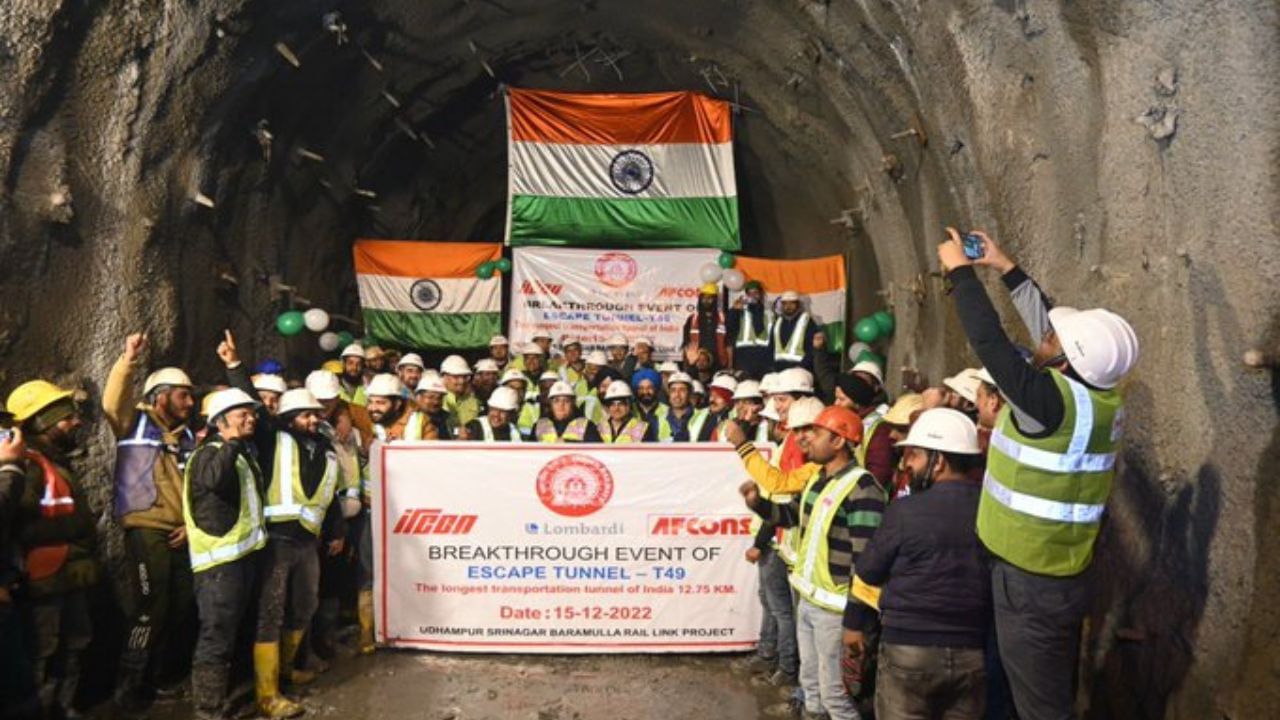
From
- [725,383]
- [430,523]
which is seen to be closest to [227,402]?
[430,523]

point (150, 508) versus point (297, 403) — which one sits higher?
point (297, 403)

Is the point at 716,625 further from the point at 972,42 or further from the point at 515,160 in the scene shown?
the point at 515,160

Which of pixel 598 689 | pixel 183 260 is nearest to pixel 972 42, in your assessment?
pixel 598 689

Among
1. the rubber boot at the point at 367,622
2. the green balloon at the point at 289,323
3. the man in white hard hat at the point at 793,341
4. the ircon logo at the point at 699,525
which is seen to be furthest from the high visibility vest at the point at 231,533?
the man in white hard hat at the point at 793,341

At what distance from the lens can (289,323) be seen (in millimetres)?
10094

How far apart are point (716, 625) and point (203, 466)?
11.5 ft

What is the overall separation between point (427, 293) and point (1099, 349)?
998 cm

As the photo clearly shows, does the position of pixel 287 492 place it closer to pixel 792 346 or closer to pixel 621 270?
pixel 792 346

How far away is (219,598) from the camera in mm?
5477

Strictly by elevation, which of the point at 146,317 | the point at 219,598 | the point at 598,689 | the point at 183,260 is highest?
the point at 183,260

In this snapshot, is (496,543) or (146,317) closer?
(496,543)

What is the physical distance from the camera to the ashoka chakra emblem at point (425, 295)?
1244 centimetres

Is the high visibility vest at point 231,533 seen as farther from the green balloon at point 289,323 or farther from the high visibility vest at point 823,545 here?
the green balloon at point 289,323

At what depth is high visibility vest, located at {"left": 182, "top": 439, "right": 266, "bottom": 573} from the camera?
215 inches
